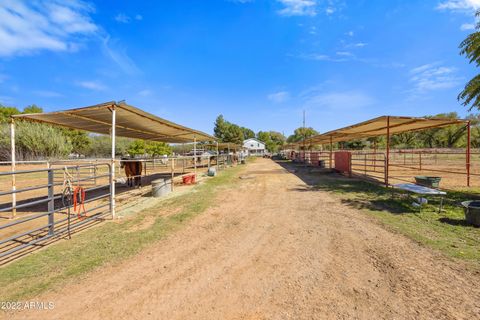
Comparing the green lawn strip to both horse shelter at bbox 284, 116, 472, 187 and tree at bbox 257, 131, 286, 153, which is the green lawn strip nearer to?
horse shelter at bbox 284, 116, 472, 187

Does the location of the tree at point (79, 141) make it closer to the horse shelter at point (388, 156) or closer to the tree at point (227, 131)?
the tree at point (227, 131)

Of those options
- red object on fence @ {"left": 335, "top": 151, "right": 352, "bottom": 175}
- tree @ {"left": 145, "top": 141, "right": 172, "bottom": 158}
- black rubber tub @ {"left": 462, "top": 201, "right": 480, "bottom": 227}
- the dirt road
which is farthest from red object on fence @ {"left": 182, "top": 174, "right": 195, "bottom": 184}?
tree @ {"left": 145, "top": 141, "right": 172, "bottom": 158}

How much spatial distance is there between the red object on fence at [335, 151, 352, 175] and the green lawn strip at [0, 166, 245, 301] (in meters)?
11.8

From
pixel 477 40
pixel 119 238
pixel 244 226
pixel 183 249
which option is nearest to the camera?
pixel 183 249

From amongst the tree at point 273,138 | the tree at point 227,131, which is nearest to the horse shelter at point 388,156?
the tree at point 227,131

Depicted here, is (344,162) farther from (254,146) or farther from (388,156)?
(254,146)

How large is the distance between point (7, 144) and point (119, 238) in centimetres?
3668

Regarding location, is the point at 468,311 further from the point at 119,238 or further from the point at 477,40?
the point at 477,40

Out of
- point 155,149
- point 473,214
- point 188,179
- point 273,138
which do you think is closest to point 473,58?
point 473,214

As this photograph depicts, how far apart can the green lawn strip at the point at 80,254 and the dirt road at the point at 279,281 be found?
12.3 inches

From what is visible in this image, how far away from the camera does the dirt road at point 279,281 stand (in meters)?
2.50

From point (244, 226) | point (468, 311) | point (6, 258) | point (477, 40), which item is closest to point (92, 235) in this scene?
point (6, 258)

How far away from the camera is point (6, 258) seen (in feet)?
12.8

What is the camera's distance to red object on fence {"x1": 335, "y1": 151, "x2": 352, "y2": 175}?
14359 mm
